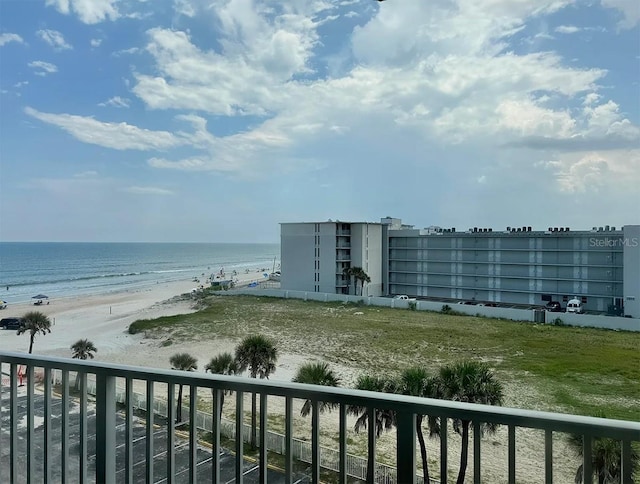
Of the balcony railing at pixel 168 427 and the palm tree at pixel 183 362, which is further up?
the balcony railing at pixel 168 427

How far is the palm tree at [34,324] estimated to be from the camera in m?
2.37

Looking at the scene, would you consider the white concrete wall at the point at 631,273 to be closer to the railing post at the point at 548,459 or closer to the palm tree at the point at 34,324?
the railing post at the point at 548,459

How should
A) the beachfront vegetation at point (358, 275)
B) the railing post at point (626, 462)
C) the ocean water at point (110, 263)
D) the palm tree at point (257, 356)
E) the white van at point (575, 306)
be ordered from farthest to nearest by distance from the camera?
the beachfront vegetation at point (358, 275) < the ocean water at point (110, 263) < the white van at point (575, 306) < the palm tree at point (257, 356) < the railing post at point (626, 462)

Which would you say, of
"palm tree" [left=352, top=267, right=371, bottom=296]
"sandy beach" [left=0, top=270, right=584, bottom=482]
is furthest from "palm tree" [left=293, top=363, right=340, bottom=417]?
"palm tree" [left=352, top=267, right=371, bottom=296]

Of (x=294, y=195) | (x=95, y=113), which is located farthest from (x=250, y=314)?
(x=95, y=113)

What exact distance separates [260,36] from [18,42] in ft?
4.40

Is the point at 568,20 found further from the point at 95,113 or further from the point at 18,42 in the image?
the point at 18,42

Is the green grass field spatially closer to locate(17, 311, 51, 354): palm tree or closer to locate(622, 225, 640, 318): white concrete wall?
locate(622, 225, 640, 318): white concrete wall

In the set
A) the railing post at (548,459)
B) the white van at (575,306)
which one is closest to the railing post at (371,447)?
the railing post at (548,459)

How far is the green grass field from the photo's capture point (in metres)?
1.82

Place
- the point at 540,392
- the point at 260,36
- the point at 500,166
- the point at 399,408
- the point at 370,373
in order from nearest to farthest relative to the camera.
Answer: the point at 399,408
the point at 540,392
the point at 370,373
the point at 500,166
the point at 260,36

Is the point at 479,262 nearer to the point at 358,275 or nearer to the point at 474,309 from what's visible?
the point at 474,309

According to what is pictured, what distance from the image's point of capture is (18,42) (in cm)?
246

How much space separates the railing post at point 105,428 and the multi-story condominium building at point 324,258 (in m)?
2.08
